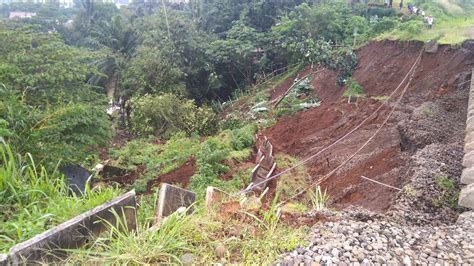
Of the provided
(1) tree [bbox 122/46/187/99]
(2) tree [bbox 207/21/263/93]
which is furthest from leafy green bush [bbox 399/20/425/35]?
(1) tree [bbox 122/46/187/99]

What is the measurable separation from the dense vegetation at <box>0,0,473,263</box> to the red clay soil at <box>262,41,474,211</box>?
72cm

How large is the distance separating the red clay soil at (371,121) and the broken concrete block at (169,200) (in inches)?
110

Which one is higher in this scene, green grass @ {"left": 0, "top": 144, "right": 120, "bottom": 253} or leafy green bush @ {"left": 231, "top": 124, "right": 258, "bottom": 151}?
green grass @ {"left": 0, "top": 144, "right": 120, "bottom": 253}

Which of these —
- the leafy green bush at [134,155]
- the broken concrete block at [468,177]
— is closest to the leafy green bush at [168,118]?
the leafy green bush at [134,155]

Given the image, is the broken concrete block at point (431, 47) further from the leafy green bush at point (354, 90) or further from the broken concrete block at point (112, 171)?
the broken concrete block at point (112, 171)

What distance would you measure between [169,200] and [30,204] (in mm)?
1280

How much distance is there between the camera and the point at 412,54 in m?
13.5

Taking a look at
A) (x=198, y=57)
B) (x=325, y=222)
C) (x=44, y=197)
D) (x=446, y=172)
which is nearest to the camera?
(x=44, y=197)

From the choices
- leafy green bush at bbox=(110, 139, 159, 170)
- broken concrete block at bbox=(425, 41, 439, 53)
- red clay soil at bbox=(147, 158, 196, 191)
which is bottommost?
leafy green bush at bbox=(110, 139, 159, 170)

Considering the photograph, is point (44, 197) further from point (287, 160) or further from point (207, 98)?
point (207, 98)

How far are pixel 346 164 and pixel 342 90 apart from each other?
24.5 ft

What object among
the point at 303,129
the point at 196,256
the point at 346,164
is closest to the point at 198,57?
the point at 303,129

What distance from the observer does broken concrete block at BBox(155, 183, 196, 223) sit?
3831 mm

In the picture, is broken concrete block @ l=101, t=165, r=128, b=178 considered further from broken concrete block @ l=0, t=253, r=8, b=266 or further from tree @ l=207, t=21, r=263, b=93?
tree @ l=207, t=21, r=263, b=93
